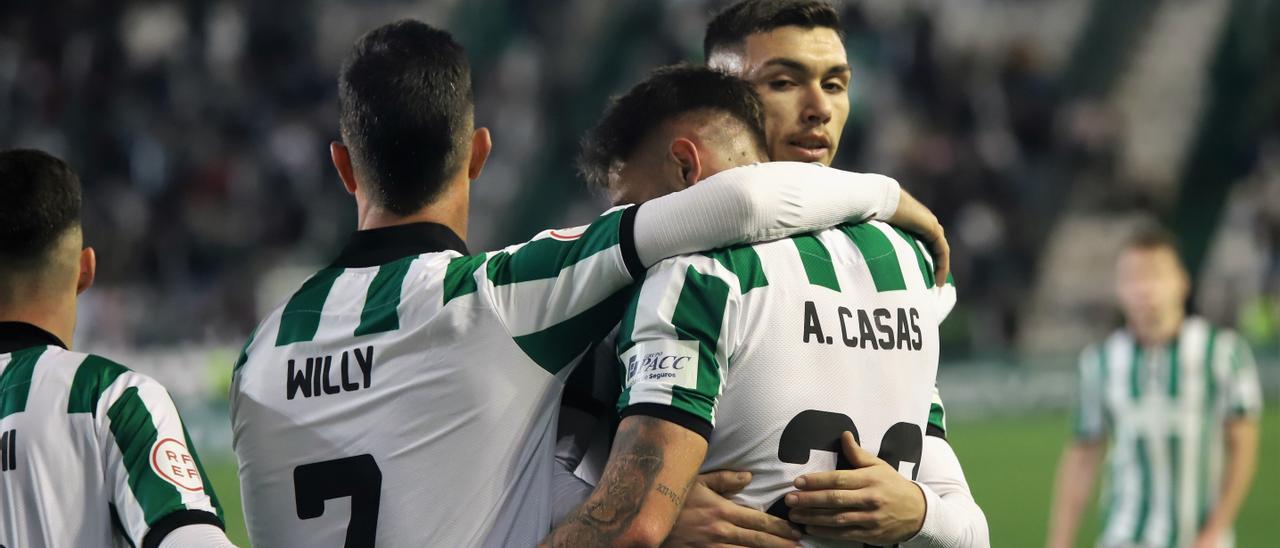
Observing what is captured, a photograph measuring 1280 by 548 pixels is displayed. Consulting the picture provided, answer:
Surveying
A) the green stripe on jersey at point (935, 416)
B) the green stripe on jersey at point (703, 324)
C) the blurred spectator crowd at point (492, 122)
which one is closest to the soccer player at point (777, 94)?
the green stripe on jersey at point (935, 416)

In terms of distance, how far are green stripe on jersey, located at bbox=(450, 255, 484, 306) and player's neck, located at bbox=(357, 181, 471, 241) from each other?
140 millimetres

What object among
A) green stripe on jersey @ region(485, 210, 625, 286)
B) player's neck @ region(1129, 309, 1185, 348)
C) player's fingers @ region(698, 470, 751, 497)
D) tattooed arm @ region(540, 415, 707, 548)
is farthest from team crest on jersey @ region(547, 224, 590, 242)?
player's neck @ region(1129, 309, 1185, 348)

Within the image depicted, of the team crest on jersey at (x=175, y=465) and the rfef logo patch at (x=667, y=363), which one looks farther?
the team crest on jersey at (x=175, y=465)

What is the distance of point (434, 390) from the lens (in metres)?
2.96

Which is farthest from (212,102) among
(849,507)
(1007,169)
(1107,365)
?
(849,507)

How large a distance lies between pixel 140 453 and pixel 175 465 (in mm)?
75

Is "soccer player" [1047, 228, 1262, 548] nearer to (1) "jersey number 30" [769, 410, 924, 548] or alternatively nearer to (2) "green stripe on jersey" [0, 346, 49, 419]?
(1) "jersey number 30" [769, 410, 924, 548]

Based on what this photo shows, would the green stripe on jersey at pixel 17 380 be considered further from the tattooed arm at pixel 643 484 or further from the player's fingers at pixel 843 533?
the player's fingers at pixel 843 533

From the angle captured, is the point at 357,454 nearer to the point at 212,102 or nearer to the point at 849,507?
→ the point at 849,507

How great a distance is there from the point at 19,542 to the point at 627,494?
1.29 m

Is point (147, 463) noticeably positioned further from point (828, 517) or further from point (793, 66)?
point (793, 66)

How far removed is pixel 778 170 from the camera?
2.91 meters

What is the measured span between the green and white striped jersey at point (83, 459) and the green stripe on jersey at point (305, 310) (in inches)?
12.0

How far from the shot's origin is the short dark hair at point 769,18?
13.0 feet
